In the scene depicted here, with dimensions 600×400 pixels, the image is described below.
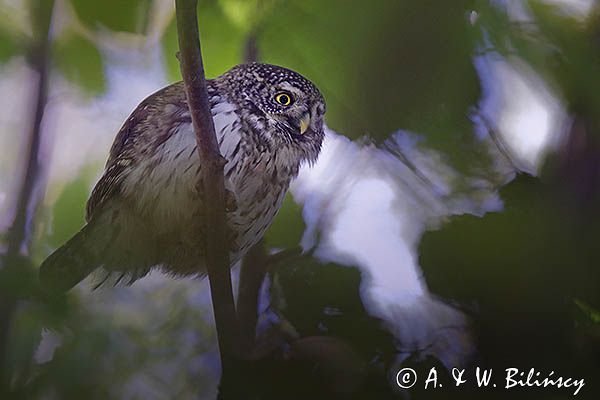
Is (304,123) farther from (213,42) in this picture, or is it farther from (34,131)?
(34,131)

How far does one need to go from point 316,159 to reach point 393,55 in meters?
0.22

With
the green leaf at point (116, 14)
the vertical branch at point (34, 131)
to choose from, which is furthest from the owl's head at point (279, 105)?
the vertical branch at point (34, 131)

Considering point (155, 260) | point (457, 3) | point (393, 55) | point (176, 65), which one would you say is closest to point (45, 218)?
point (155, 260)

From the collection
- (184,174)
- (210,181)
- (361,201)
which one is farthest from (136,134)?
(361,201)

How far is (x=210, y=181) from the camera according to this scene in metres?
0.98

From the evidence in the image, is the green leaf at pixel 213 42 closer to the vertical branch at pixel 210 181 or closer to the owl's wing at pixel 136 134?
the owl's wing at pixel 136 134

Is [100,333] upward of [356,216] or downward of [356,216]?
downward

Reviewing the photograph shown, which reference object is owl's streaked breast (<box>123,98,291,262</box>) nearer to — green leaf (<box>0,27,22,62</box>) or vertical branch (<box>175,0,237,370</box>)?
vertical branch (<box>175,0,237,370</box>)

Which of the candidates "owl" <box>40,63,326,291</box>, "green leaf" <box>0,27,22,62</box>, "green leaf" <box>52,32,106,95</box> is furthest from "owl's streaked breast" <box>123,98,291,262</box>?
"green leaf" <box>0,27,22,62</box>

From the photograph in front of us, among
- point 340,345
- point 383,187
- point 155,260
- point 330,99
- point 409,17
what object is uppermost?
point 409,17

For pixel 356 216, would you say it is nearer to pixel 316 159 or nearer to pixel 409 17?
pixel 316 159

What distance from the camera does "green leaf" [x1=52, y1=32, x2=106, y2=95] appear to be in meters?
1.09

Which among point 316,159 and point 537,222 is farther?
point 316,159

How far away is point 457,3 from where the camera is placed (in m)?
1.09
